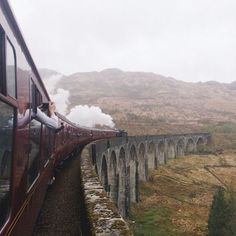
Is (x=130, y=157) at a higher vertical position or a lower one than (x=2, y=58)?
lower

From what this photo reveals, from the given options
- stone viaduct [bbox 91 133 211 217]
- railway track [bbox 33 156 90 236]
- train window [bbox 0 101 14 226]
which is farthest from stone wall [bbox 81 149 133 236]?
stone viaduct [bbox 91 133 211 217]

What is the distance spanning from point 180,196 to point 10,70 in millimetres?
39304

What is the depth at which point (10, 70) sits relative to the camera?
3.57 m

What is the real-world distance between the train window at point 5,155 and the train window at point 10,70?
0.20 metres

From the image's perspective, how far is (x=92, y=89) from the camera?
194750 mm

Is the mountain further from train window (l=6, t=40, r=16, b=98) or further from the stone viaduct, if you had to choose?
train window (l=6, t=40, r=16, b=98)

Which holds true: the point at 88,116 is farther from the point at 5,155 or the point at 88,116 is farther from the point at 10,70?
the point at 5,155

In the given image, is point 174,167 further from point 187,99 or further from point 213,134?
point 187,99

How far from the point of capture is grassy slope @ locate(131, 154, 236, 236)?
30.5m

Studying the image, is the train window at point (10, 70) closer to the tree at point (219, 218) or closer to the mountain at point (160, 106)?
the tree at point (219, 218)

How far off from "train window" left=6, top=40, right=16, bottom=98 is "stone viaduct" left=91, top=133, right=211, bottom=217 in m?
13.3

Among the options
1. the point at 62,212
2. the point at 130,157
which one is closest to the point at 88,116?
the point at 130,157

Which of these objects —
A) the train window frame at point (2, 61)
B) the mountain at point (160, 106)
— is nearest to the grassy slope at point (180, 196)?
the train window frame at point (2, 61)

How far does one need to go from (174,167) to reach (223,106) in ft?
355
